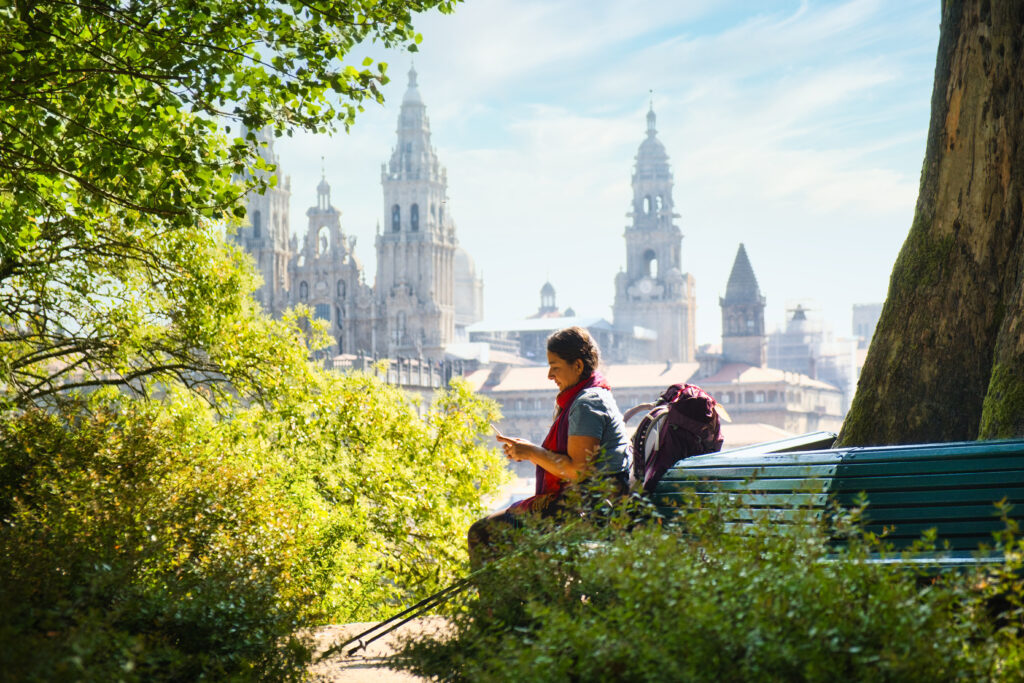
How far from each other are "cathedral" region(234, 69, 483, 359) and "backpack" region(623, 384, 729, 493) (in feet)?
238

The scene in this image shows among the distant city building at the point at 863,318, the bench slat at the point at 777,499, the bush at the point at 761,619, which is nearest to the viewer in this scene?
the bush at the point at 761,619

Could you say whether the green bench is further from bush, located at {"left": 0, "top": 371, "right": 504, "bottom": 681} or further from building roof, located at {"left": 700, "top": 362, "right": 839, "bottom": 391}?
building roof, located at {"left": 700, "top": 362, "right": 839, "bottom": 391}

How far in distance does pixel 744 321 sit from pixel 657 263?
20.9m

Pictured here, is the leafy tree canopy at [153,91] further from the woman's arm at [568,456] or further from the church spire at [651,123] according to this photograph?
the church spire at [651,123]

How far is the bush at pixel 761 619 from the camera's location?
2.29 m

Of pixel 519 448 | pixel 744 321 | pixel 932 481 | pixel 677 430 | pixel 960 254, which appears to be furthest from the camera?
pixel 744 321

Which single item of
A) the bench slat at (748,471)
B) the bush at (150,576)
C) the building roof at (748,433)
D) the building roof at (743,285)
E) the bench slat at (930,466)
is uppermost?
the building roof at (743,285)

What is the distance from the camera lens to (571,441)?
413cm

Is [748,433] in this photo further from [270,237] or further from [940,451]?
[940,451]

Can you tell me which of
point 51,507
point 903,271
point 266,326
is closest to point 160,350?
point 266,326

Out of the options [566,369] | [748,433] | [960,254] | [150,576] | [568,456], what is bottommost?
[748,433]

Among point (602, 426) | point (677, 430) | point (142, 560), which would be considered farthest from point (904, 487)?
point (142, 560)

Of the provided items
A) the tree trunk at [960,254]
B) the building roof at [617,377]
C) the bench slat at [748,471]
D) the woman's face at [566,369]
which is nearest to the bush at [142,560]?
the woman's face at [566,369]

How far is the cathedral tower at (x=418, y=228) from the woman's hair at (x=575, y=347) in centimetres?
7876
